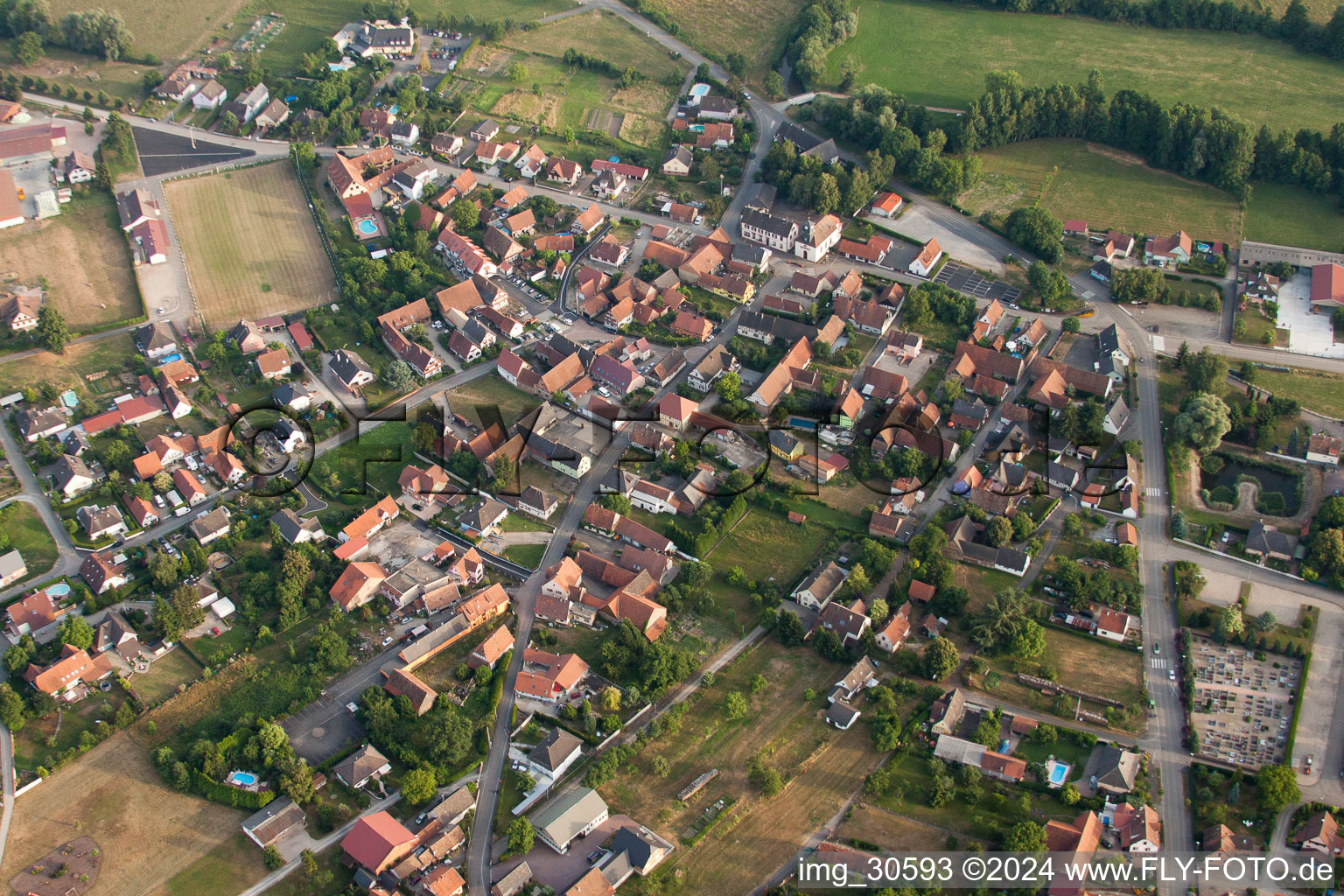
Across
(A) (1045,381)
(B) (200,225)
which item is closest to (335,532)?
(B) (200,225)

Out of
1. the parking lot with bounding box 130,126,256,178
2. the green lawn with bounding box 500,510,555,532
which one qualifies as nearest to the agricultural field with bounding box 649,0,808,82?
the parking lot with bounding box 130,126,256,178

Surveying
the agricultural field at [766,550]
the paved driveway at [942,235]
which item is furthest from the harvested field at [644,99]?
the agricultural field at [766,550]

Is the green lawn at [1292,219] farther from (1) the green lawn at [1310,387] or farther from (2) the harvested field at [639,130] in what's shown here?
(2) the harvested field at [639,130]

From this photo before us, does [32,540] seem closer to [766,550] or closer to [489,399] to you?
[489,399]

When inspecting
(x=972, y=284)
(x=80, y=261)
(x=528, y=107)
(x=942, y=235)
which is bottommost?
(x=972, y=284)

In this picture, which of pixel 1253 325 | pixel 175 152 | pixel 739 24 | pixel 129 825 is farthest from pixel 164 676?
pixel 739 24

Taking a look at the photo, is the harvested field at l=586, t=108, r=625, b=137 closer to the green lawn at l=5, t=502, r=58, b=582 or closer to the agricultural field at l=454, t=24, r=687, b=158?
the agricultural field at l=454, t=24, r=687, b=158
